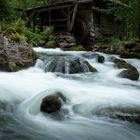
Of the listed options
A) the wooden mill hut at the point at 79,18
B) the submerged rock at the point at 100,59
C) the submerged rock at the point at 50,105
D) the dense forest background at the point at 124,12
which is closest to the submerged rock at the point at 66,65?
the submerged rock at the point at 100,59

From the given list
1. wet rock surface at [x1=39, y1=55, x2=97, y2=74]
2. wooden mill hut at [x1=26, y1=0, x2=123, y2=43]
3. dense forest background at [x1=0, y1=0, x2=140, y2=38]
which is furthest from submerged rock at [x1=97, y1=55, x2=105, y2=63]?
wooden mill hut at [x1=26, y1=0, x2=123, y2=43]

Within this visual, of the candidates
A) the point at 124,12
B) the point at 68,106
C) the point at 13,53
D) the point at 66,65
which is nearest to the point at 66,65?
the point at 66,65

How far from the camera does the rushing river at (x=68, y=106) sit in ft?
18.5

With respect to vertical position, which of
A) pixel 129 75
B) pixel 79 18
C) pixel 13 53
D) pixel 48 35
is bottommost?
pixel 129 75

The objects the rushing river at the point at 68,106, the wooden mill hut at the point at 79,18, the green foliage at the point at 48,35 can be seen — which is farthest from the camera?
the wooden mill hut at the point at 79,18

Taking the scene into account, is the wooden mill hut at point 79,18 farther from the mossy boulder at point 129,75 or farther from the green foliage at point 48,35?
the mossy boulder at point 129,75

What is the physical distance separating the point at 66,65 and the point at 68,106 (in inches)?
163

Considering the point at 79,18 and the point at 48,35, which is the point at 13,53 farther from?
the point at 79,18

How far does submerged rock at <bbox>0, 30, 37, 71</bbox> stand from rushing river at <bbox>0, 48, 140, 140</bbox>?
0.90 ft

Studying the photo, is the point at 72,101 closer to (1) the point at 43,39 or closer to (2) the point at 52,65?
(2) the point at 52,65

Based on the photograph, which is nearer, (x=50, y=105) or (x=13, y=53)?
(x=50, y=105)

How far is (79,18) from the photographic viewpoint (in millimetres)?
21984

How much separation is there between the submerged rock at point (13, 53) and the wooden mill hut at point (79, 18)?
9789mm

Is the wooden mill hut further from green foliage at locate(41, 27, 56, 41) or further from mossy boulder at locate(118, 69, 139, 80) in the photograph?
mossy boulder at locate(118, 69, 139, 80)
